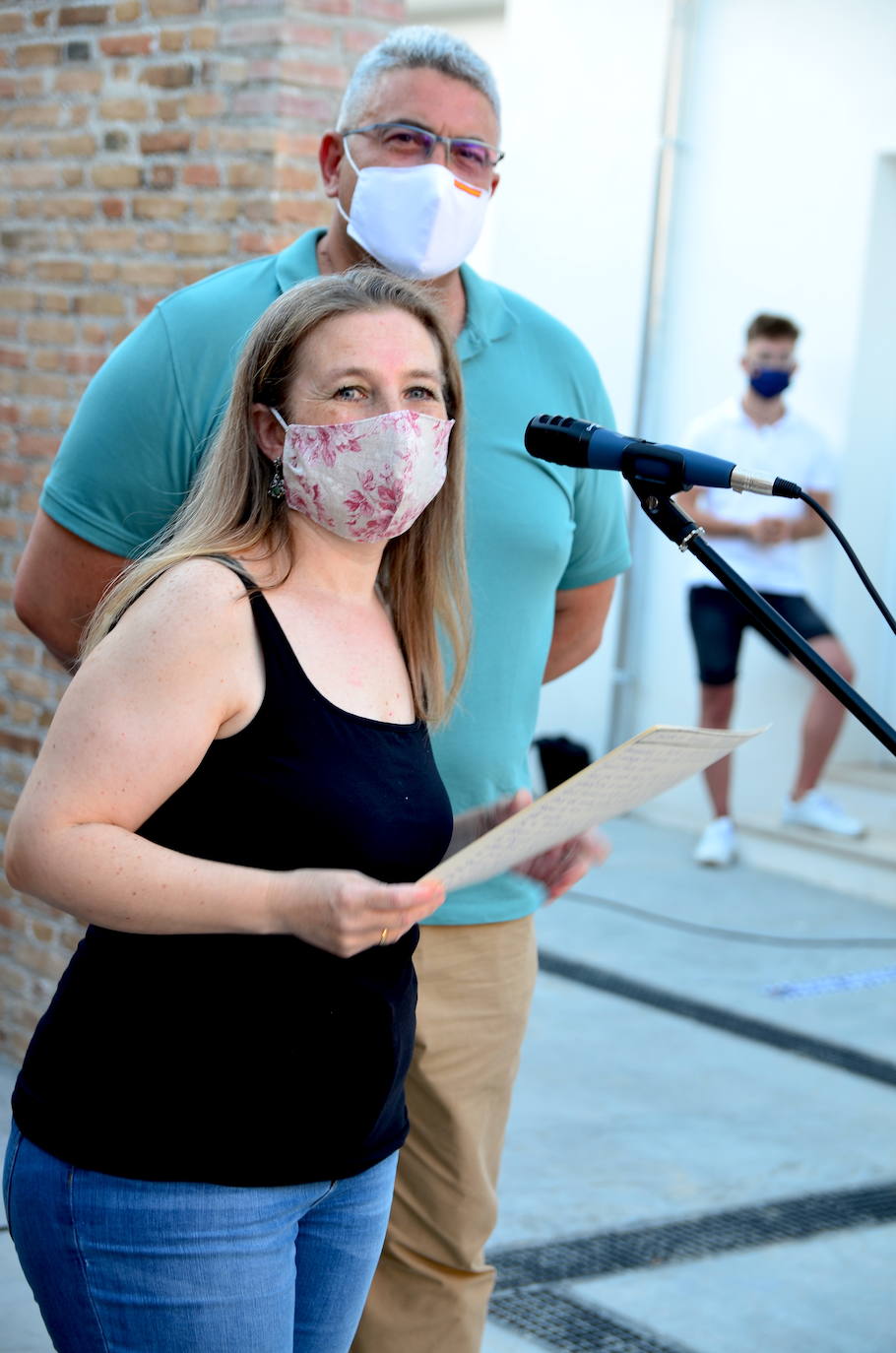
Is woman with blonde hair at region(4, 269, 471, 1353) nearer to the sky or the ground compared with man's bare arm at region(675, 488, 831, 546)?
nearer to the sky

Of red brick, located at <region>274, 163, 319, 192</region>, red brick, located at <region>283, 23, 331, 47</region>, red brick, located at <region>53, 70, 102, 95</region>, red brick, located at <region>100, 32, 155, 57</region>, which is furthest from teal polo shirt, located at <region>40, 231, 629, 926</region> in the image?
red brick, located at <region>53, 70, 102, 95</region>

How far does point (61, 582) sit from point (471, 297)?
748mm

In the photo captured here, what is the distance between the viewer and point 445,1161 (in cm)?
234

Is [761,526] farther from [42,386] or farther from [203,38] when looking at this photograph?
[203,38]

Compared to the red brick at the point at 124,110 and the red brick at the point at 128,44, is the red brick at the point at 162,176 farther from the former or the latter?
the red brick at the point at 128,44

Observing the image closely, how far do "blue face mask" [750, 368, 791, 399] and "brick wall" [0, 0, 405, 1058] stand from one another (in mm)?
3180

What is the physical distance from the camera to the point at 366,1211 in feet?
5.77

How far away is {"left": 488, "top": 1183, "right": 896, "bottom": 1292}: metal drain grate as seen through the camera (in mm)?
3467

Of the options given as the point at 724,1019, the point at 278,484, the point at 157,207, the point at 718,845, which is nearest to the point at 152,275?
the point at 157,207

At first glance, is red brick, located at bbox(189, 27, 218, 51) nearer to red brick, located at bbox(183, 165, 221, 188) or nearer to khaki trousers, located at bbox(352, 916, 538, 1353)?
red brick, located at bbox(183, 165, 221, 188)

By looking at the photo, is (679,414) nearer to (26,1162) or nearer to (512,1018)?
(512,1018)

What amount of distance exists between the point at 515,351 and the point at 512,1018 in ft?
3.26

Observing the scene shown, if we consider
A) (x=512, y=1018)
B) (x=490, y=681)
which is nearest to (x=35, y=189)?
(x=490, y=681)

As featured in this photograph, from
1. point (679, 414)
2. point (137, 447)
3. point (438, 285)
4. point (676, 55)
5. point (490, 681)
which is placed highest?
point (676, 55)
